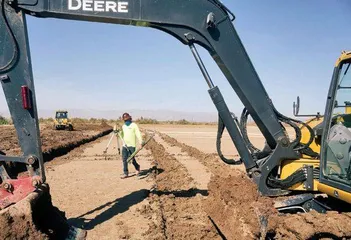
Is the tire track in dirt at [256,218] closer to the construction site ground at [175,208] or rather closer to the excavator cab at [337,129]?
the construction site ground at [175,208]

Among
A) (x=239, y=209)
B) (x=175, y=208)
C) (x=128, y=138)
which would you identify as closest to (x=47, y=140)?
(x=128, y=138)

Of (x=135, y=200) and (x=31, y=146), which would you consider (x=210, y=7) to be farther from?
(x=135, y=200)

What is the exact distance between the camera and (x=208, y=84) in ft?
18.9

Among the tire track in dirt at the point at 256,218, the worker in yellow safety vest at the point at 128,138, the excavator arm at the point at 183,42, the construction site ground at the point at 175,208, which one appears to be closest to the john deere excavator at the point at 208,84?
the excavator arm at the point at 183,42

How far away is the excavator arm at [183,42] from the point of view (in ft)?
17.9

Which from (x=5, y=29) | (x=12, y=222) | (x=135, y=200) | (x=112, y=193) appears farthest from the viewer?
(x=112, y=193)

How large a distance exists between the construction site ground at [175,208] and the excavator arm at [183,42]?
2.28 feet

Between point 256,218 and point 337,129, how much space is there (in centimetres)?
157

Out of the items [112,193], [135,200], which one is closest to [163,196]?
[135,200]

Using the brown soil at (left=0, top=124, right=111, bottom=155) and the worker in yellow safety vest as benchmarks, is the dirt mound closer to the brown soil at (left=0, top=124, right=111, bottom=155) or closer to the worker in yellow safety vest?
the worker in yellow safety vest

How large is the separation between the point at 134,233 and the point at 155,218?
914mm

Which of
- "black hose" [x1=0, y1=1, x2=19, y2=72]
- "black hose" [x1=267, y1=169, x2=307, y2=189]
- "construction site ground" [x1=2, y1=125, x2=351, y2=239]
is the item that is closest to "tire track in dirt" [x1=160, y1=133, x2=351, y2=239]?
"construction site ground" [x1=2, y1=125, x2=351, y2=239]

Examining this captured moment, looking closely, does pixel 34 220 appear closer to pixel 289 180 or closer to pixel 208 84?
pixel 208 84

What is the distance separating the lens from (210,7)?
18.8 ft
